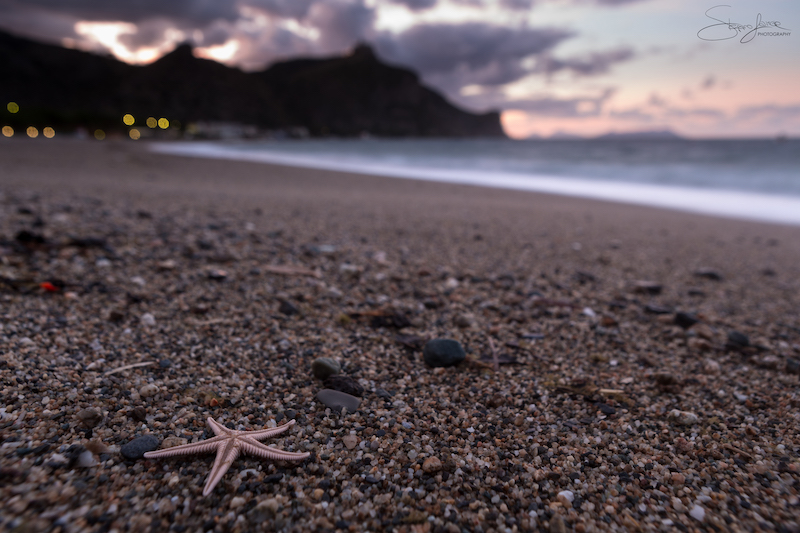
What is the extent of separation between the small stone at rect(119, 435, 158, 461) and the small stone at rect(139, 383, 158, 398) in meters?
0.32

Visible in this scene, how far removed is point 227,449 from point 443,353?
1.29m

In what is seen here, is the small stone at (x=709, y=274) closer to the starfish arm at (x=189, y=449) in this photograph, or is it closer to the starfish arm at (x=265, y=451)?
the starfish arm at (x=265, y=451)

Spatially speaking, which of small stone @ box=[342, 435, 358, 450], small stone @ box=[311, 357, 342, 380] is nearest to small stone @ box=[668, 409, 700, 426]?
small stone @ box=[342, 435, 358, 450]

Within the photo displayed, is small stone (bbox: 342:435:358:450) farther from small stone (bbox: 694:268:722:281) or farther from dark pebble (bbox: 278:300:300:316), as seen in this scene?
small stone (bbox: 694:268:722:281)

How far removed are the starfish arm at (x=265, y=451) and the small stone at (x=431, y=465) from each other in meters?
0.50

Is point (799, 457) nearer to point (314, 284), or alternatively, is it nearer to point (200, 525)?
point (200, 525)

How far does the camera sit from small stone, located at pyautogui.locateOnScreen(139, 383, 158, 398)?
188 centimetres

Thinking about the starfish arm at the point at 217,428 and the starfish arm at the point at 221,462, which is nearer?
the starfish arm at the point at 221,462

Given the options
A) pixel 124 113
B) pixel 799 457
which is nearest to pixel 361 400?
pixel 799 457

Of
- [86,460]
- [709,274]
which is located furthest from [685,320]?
[86,460]

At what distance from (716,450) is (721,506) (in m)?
0.37

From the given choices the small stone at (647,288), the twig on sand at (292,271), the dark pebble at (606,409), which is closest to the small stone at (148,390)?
the twig on sand at (292,271)

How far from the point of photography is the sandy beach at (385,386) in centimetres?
143

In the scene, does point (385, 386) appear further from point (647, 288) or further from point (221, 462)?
point (647, 288)
